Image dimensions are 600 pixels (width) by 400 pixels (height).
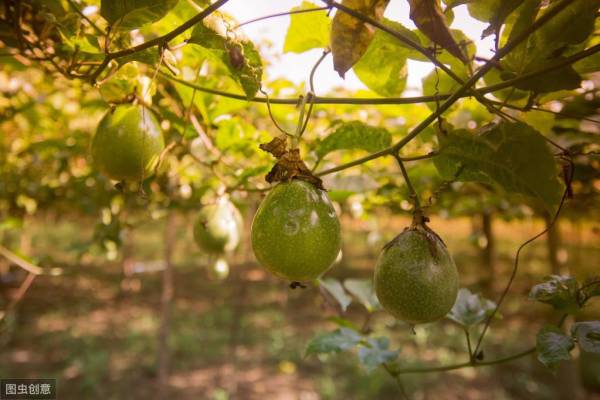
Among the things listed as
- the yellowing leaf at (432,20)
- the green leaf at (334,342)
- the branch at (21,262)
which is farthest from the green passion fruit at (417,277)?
the branch at (21,262)

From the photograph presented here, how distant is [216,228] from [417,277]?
0.91m

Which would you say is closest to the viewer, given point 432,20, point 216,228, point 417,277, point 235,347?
point 432,20

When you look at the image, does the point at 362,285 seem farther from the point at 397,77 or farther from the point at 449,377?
the point at 449,377

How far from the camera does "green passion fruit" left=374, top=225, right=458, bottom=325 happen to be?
2.71 ft

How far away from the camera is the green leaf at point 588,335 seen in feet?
2.93

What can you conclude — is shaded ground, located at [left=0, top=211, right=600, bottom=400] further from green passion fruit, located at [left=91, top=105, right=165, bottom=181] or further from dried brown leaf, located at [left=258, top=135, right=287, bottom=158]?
dried brown leaf, located at [left=258, top=135, right=287, bottom=158]

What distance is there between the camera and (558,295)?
3.22 feet

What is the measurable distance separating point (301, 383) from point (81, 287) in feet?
20.4

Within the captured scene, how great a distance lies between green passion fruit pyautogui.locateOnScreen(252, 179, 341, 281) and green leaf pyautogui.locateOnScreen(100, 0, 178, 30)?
398 millimetres

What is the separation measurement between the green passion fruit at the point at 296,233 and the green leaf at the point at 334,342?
1.87ft

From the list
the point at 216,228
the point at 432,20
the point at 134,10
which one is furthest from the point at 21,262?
the point at 432,20

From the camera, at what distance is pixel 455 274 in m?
0.88

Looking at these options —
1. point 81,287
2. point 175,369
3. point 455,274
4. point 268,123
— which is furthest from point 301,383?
point 81,287

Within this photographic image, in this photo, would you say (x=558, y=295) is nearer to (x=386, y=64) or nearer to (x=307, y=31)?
(x=386, y=64)
